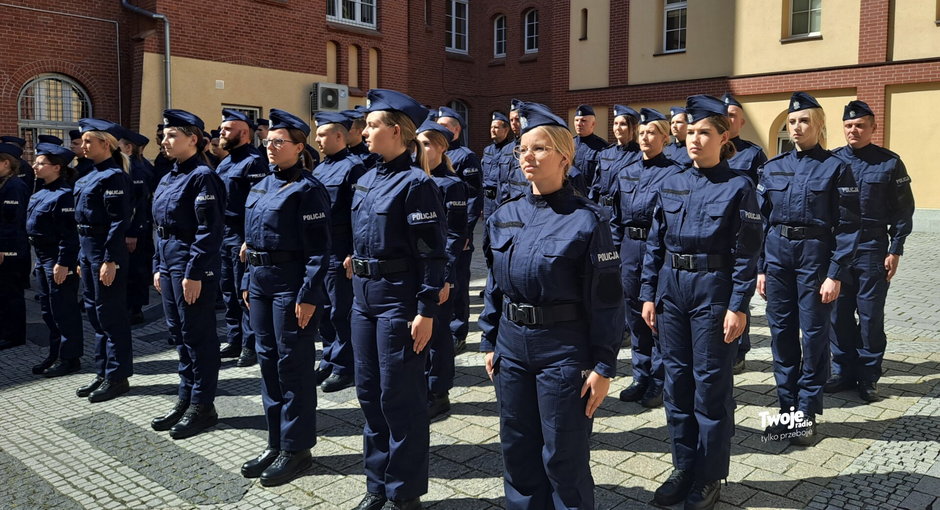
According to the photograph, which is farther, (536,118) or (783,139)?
(783,139)

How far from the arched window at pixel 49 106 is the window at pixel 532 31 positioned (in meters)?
15.3

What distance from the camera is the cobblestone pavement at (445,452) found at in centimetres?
435

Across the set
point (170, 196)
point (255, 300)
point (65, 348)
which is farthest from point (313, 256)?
point (65, 348)

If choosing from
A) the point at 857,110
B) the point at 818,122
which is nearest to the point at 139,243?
the point at 818,122

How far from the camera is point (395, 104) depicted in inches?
165

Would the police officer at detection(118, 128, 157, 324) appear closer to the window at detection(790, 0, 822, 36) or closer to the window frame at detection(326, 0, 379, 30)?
the window frame at detection(326, 0, 379, 30)

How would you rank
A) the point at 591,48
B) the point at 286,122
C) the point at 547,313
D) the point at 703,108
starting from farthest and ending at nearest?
1. the point at 591,48
2. the point at 286,122
3. the point at 703,108
4. the point at 547,313

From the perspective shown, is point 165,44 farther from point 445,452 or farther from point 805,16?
point 805,16

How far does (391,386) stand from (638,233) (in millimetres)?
3119

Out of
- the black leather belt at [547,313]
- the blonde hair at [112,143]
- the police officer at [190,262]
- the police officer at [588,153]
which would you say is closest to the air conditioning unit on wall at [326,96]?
the police officer at [588,153]

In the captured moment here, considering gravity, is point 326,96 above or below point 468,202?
above

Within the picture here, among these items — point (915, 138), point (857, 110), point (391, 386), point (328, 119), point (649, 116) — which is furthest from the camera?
point (915, 138)

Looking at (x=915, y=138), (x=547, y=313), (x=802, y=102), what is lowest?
(x=547, y=313)

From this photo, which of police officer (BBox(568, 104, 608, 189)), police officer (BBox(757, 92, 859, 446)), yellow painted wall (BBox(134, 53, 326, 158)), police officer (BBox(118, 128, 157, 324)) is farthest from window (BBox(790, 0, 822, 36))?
police officer (BBox(118, 128, 157, 324))
